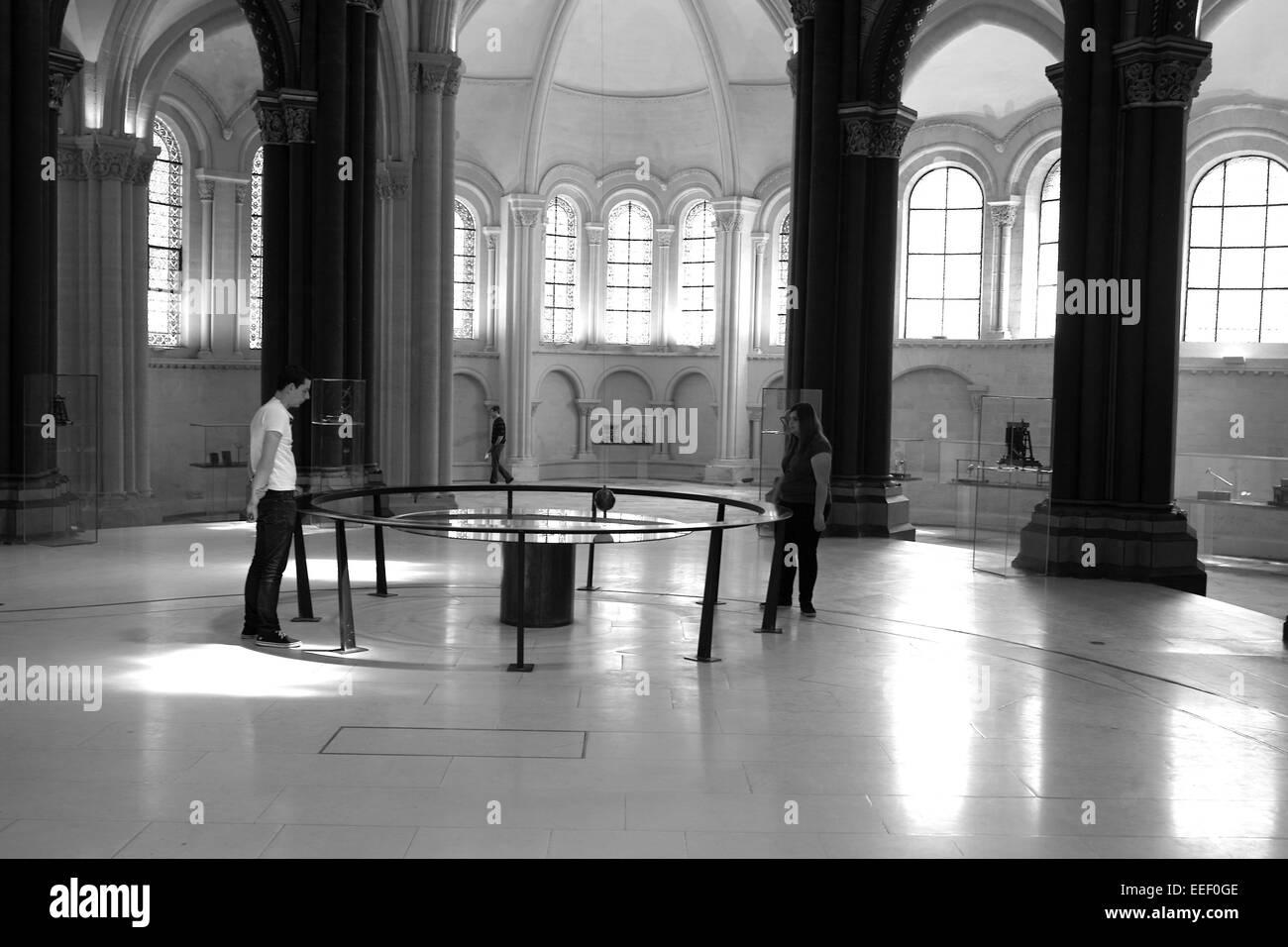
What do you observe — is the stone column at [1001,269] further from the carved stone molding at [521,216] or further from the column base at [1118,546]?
the column base at [1118,546]

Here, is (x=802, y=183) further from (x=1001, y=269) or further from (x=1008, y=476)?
(x=1001, y=269)

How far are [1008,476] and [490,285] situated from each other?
2054 cm

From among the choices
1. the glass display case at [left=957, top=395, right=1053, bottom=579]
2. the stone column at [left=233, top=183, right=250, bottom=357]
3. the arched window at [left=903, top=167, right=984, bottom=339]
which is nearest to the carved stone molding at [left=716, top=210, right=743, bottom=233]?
the arched window at [left=903, top=167, right=984, bottom=339]

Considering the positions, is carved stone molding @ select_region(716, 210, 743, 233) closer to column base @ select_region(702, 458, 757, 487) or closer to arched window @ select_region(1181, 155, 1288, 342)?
column base @ select_region(702, 458, 757, 487)

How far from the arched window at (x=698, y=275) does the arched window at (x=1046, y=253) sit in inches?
342

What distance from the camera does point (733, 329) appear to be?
106 feet

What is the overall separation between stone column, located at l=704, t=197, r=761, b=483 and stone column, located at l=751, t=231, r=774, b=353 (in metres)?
0.25

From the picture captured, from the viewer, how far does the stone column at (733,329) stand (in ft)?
106

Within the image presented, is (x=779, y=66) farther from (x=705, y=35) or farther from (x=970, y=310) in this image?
(x=970, y=310)

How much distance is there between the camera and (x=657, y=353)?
33.6m

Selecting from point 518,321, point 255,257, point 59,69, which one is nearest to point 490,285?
point 518,321

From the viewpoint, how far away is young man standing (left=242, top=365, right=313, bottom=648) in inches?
343

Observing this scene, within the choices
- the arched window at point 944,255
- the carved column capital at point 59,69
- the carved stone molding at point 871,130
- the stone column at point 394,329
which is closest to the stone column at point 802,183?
the carved stone molding at point 871,130
